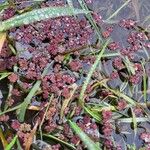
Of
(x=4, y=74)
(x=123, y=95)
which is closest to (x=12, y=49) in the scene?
(x=4, y=74)

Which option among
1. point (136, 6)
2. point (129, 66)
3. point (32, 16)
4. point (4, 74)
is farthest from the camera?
point (136, 6)

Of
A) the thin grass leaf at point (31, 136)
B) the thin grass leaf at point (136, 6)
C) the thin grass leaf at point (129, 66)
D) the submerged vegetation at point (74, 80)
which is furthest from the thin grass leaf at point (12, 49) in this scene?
the thin grass leaf at point (136, 6)

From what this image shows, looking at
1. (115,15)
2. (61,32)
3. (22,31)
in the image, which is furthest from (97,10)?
(22,31)

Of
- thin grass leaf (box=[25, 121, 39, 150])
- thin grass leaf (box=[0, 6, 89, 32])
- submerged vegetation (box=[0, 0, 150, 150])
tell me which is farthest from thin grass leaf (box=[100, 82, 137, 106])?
thin grass leaf (box=[0, 6, 89, 32])

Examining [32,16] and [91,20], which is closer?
[32,16]

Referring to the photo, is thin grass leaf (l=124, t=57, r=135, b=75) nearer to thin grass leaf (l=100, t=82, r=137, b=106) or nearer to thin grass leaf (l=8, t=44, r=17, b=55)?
thin grass leaf (l=100, t=82, r=137, b=106)

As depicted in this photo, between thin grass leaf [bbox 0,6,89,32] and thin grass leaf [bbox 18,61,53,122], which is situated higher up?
thin grass leaf [bbox 0,6,89,32]

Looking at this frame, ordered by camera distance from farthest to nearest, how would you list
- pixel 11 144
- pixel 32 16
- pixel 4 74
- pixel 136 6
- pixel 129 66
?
pixel 136 6 < pixel 129 66 < pixel 4 74 < pixel 11 144 < pixel 32 16

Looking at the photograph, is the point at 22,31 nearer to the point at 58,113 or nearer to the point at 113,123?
the point at 58,113

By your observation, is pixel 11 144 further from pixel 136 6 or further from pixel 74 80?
pixel 136 6
